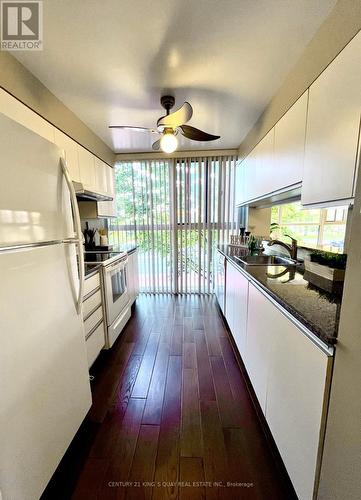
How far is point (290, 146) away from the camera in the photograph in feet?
5.09

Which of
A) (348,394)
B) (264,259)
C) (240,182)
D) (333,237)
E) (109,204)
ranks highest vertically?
(240,182)

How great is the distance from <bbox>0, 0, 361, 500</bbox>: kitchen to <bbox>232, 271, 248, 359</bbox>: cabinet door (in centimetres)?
2

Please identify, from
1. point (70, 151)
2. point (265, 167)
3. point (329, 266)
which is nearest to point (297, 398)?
point (329, 266)

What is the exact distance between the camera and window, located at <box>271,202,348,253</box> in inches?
63.9

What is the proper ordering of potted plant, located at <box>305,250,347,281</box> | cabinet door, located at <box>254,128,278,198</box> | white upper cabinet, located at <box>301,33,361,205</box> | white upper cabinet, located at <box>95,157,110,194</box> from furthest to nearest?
1. white upper cabinet, located at <box>95,157,110,194</box>
2. cabinet door, located at <box>254,128,278,198</box>
3. potted plant, located at <box>305,250,347,281</box>
4. white upper cabinet, located at <box>301,33,361,205</box>

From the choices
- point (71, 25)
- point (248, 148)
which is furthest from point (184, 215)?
point (71, 25)

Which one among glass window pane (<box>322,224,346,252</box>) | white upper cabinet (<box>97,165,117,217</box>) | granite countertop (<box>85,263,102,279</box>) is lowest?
granite countertop (<box>85,263,102,279</box>)

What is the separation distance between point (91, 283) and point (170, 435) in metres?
1.26

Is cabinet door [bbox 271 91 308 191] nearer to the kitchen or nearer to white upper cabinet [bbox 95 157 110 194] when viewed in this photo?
the kitchen

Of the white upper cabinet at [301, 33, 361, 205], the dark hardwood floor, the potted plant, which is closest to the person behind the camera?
the white upper cabinet at [301, 33, 361, 205]

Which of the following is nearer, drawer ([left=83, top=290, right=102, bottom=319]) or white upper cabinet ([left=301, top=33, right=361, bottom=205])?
white upper cabinet ([left=301, top=33, right=361, bottom=205])

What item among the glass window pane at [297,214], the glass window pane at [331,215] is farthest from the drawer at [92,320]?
the glass window pane at [331,215]

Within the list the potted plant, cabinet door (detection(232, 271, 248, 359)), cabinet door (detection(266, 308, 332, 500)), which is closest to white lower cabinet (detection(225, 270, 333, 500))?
cabinet door (detection(266, 308, 332, 500))

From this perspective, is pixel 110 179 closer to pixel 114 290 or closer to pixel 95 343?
pixel 114 290
